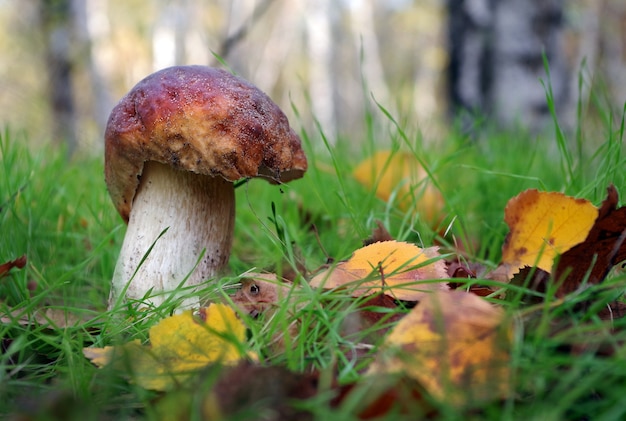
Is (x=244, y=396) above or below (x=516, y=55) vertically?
below

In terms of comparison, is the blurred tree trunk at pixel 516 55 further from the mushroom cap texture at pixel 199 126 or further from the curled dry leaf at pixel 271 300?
the curled dry leaf at pixel 271 300

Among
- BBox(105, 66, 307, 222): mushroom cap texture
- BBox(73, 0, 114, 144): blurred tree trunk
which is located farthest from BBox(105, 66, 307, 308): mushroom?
BBox(73, 0, 114, 144): blurred tree trunk

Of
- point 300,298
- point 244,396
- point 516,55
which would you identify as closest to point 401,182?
point 300,298

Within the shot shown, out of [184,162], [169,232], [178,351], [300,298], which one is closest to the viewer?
[178,351]

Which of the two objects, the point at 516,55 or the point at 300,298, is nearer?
the point at 300,298

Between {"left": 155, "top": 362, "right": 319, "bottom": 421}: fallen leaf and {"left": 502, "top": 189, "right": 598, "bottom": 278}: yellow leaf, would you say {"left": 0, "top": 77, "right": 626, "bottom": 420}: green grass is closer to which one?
{"left": 155, "top": 362, "right": 319, "bottom": 421}: fallen leaf

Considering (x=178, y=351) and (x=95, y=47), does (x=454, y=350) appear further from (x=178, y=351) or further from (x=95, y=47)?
(x=95, y=47)

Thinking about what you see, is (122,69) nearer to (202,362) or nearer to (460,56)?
(460,56)
